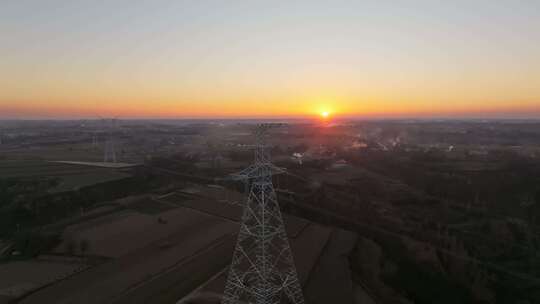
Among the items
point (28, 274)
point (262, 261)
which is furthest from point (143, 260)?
point (262, 261)

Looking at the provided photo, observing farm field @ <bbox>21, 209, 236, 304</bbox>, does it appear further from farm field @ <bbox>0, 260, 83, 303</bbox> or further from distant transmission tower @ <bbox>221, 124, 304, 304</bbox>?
distant transmission tower @ <bbox>221, 124, 304, 304</bbox>

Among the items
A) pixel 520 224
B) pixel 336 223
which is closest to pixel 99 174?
pixel 336 223

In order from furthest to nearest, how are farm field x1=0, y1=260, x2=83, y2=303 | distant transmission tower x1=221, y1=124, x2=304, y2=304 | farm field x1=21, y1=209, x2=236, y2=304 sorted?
farm field x1=0, y1=260, x2=83, y2=303 → farm field x1=21, y1=209, x2=236, y2=304 → distant transmission tower x1=221, y1=124, x2=304, y2=304

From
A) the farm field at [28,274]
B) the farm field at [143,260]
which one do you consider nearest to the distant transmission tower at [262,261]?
the farm field at [143,260]

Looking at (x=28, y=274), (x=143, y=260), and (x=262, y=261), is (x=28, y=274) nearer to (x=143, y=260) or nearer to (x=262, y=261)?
A: (x=143, y=260)

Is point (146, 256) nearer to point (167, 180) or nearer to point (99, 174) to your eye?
point (167, 180)

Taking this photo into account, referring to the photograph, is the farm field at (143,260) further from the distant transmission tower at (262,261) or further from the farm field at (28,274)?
the distant transmission tower at (262,261)

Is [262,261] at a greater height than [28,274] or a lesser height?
greater

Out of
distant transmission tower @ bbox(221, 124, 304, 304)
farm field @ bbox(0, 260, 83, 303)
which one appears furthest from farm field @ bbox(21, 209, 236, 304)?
distant transmission tower @ bbox(221, 124, 304, 304)
